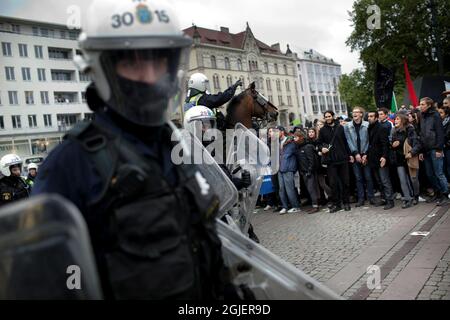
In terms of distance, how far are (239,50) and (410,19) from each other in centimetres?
4004

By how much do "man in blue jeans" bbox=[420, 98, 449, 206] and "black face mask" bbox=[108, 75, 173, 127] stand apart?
26.1ft

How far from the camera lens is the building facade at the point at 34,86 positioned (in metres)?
49.4

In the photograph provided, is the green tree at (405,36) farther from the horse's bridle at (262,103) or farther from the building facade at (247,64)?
the building facade at (247,64)

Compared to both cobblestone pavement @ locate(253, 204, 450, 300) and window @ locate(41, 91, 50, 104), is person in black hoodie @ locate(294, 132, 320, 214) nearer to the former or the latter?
cobblestone pavement @ locate(253, 204, 450, 300)

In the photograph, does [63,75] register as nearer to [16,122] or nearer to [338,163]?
[16,122]

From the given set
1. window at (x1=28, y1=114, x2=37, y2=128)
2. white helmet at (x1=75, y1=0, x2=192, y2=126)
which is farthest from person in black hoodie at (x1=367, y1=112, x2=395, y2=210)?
window at (x1=28, y1=114, x2=37, y2=128)

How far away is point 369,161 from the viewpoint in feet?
29.4

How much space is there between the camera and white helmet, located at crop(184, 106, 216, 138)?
224 inches

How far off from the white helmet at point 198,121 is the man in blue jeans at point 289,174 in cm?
439

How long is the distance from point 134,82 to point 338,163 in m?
8.14

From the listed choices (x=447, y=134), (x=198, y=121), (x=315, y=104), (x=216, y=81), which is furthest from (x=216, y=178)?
(x=315, y=104)

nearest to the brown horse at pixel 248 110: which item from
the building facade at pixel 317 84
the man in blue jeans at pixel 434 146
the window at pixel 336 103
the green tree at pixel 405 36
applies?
the man in blue jeans at pixel 434 146
